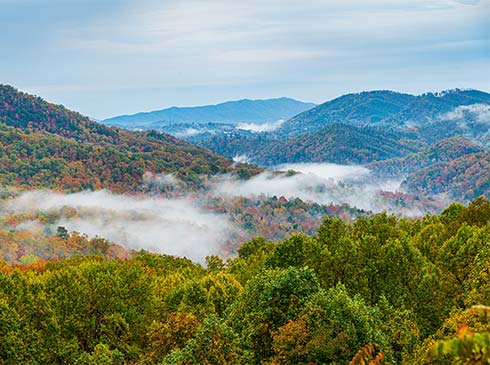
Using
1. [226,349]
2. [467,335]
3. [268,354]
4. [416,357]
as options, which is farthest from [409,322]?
[467,335]

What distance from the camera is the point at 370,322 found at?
25.2 m

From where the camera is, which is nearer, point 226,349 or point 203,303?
point 226,349

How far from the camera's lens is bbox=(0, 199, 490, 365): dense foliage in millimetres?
22859

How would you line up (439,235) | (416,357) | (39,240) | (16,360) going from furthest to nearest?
1. (39,240)
2. (439,235)
3. (16,360)
4. (416,357)

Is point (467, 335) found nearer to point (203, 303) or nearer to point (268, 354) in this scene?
point (268, 354)

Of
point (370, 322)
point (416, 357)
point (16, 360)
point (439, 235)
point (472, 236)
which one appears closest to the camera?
point (416, 357)

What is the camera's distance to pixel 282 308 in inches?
1032

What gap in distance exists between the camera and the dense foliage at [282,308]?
900 inches

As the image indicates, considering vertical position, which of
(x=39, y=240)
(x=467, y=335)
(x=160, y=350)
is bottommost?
(x=39, y=240)

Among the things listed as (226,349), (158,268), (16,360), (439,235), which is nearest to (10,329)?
(16,360)

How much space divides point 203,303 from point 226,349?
14855 millimetres

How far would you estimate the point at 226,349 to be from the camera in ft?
74.2

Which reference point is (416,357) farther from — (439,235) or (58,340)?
(439,235)

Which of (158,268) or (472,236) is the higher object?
(472,236)
